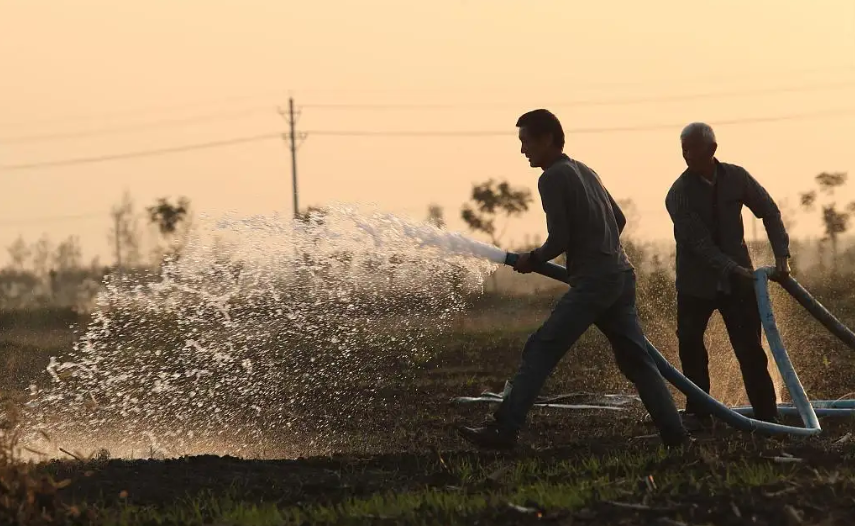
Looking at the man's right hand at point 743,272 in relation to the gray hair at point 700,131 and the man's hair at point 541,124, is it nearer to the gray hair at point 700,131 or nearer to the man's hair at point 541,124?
the gray hair at point 700,131

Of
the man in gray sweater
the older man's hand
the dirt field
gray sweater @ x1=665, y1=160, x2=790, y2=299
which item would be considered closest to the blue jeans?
the man in gray sweater

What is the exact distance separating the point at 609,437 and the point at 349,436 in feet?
7.76

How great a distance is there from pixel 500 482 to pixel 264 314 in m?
4.35

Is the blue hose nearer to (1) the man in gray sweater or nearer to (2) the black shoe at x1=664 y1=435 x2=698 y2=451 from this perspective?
(1) the man in gray sweater

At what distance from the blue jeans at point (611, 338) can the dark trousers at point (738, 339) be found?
1.69 meters

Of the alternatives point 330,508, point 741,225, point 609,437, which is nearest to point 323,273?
point 609,437

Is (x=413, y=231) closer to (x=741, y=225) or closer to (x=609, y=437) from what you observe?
(x=609, y=437)

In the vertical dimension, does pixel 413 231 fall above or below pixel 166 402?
above

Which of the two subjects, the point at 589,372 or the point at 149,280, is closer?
the point at 149,280

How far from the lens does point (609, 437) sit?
906cm

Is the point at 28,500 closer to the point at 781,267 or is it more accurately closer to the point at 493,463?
the point at 493,463

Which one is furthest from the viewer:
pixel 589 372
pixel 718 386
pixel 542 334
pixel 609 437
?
pixel 589 372

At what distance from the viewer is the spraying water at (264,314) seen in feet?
28.9

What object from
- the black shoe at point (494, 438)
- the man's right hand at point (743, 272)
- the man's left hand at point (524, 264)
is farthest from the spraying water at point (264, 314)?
the man's right hand at point (743, 272)
